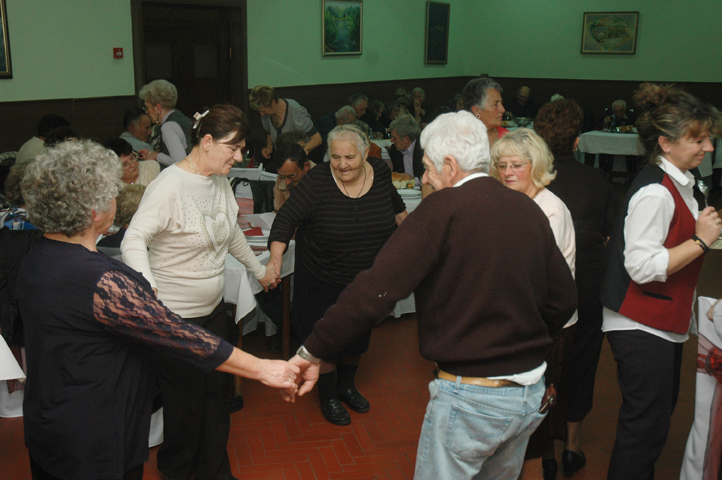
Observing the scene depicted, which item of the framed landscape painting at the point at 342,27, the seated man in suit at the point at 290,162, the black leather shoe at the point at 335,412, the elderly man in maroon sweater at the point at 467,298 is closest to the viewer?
the elderly man in maroon sweater at the point at 467,298

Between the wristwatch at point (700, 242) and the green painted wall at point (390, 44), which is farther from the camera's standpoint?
the green painted wall at point (390, 44)

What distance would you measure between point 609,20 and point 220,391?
13.3 m

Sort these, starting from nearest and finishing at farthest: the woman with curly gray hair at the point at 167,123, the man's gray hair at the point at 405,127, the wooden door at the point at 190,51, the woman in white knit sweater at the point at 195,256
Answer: the woman in white knit sweater at the point at 195,256
the woman with curly gray hair at the point at 167,123
the man's gray hair at the point at 405,127
the wooden door at the point at 190,51

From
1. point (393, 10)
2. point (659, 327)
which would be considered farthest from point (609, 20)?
point (659, 327)

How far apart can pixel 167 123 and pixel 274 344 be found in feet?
7.08

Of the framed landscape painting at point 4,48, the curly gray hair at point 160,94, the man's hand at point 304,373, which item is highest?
the framed landscape painting at point 4,48

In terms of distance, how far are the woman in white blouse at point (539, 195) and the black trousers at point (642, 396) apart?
0.79ft

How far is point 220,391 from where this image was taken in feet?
9.20

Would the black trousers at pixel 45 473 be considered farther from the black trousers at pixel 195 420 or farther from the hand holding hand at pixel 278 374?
the black trousers at pixel 195 420

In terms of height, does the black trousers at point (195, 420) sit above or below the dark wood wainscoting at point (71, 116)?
below

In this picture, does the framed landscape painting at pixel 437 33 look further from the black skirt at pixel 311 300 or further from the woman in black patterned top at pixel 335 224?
the black skirt at pixel 311 300

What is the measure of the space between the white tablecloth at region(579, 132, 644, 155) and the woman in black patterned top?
7.54 m

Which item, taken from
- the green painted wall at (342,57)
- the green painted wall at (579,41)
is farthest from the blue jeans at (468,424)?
the green painted wall at (579,41)

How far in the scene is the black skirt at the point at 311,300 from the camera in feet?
11.3
